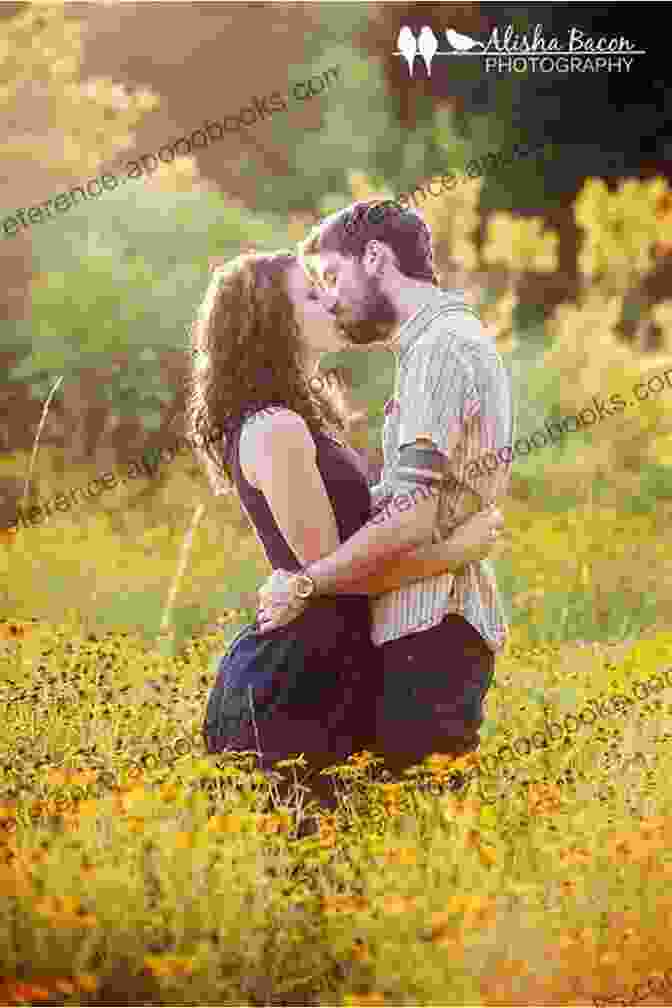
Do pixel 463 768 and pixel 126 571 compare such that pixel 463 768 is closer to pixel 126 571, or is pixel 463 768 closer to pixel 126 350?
pixel 126 571

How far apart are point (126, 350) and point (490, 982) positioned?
194 cm

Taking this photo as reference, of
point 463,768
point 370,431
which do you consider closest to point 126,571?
Answer: point 370,431

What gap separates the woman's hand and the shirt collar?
1.41 ft

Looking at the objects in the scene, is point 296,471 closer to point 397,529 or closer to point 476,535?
point 397,529

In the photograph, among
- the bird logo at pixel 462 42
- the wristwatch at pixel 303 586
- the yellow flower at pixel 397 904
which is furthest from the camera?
the bird logo at pixel 462 42

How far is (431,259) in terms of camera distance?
11.5 ft

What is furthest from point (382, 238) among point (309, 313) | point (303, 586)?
point (303, 586)

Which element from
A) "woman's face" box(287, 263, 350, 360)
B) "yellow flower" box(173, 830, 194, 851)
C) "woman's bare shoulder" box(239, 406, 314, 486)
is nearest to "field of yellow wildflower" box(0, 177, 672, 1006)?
"yellow flower" box(173, 830, 194, 851)

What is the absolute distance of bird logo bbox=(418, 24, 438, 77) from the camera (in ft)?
12.8

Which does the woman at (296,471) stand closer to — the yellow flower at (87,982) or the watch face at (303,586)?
the watch face at (303,586)

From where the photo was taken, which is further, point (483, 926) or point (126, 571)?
point (126, 571)

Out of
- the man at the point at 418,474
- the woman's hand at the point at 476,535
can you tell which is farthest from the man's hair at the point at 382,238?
the woman's hand at the point at 476,535

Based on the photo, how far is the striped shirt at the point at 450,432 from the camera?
3.35 meters

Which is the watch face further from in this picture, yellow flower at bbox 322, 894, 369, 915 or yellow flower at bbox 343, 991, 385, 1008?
yellow flower at bbox 343, 991, 385, 1008
